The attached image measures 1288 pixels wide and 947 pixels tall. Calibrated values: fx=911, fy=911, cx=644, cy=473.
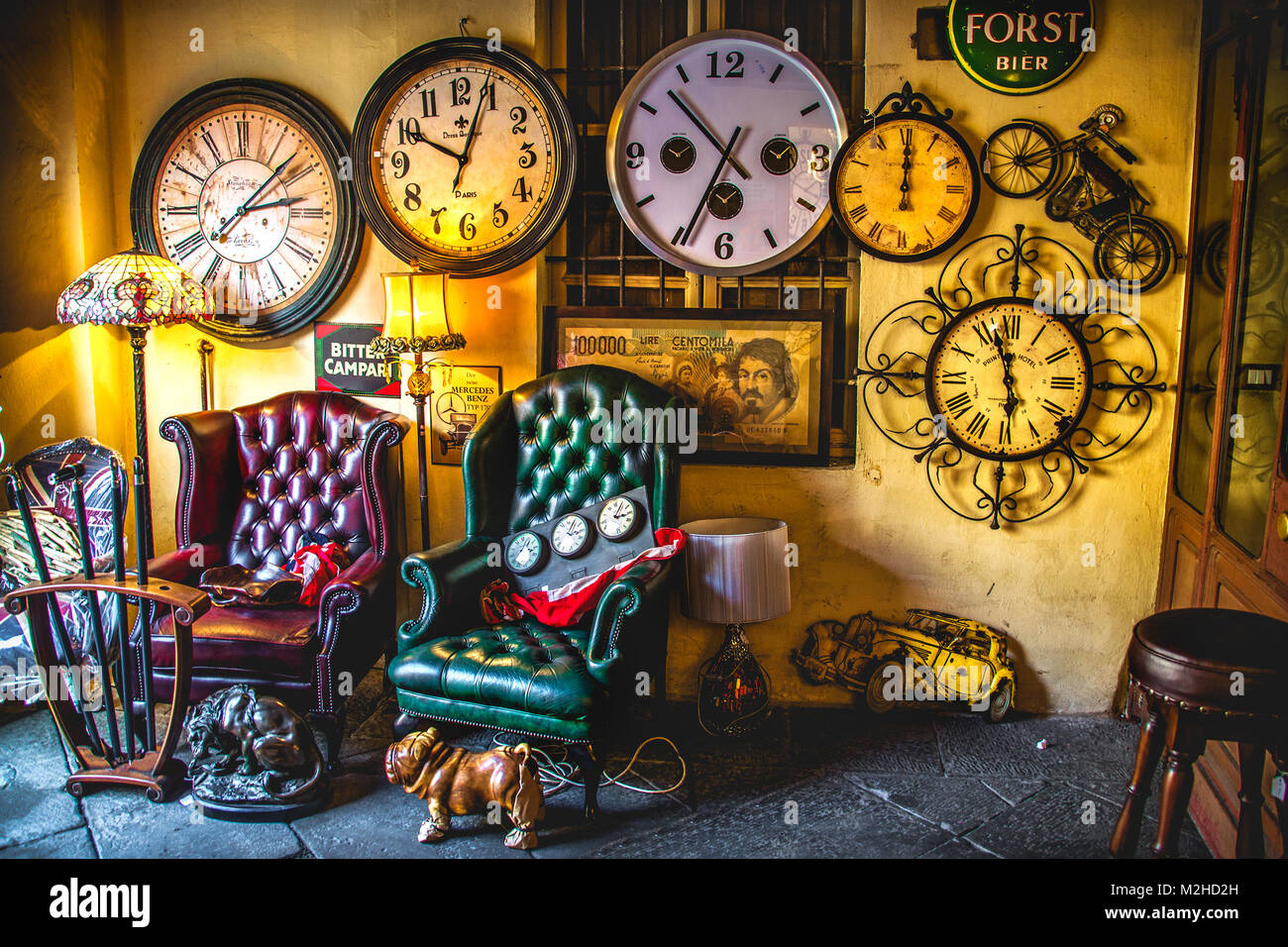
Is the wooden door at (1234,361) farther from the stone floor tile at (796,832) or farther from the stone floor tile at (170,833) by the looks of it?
the stone floor tile at (170,833)

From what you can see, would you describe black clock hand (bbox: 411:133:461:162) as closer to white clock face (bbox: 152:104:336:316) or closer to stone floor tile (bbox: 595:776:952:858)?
white clock face (bbox: 152:104:336:316)

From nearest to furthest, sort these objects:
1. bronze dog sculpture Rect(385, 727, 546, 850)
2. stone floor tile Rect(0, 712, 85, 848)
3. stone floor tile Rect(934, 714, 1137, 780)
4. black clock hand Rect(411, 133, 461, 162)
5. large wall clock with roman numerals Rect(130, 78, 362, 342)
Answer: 1. bronze dog sculpture Rect(385, 727, 546, 850)
2. stone floor tile Rect(0, 712, 85, 848)
3. stone floor tile Rect(934, 714, 1137, 780)
4. black clock hand Rect(411, 133, 461, 162)
5. large wall clock with roman numerals Rect(130, 78, 362, 342)

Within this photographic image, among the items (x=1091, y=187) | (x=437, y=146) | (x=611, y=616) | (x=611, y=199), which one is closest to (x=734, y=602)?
(x=611, y=616)

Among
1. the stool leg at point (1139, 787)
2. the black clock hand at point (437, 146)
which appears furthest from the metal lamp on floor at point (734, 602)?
the black clock hand at point (437, 146)

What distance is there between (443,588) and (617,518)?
2.11 feet

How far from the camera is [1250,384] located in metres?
2.78

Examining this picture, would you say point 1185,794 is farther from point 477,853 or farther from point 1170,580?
point 477,853

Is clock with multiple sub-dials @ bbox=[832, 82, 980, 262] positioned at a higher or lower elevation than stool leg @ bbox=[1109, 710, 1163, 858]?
higher

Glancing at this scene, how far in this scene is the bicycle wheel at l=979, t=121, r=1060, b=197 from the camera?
3344 millimetres

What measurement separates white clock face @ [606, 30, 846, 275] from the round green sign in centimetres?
51

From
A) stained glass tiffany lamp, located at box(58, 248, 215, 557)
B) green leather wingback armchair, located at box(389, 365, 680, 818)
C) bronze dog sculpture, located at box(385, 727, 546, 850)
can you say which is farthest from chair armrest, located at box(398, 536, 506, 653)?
stained glass tiffany lamp, located at box(58, 248, 215, 557)

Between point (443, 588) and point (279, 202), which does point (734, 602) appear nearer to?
point (443, 588)

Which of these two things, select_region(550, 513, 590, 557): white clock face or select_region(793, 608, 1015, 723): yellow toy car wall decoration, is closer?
select_region(550, 513, 590, 557): white clock face
